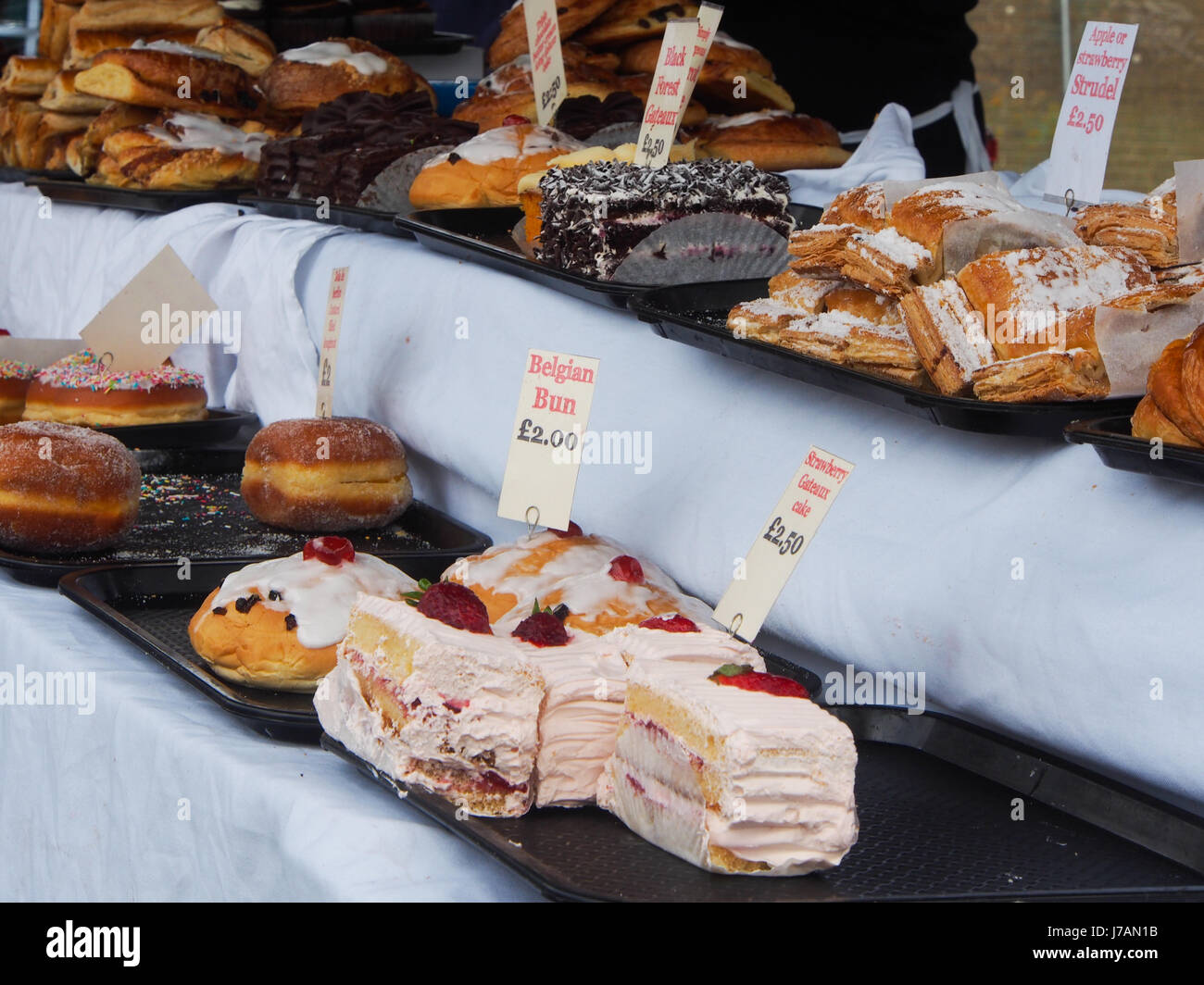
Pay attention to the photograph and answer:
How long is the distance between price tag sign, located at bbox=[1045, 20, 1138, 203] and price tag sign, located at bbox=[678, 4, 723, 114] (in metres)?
0.53

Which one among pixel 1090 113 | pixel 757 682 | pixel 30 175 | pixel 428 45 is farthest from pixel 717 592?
pixel 428 45

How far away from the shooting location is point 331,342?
7.95ft

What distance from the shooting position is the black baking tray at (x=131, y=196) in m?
3.25

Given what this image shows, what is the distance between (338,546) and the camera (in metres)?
1.69

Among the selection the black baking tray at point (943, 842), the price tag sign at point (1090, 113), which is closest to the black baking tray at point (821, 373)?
the black baking tray at point (943, 842)

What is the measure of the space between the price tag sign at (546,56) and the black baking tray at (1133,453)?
174 centimetres

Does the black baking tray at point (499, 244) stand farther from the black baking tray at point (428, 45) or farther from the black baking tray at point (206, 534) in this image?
the black baking tray at point (428, 45)

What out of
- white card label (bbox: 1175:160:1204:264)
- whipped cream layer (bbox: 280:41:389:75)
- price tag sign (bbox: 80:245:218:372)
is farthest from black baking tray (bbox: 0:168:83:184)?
white card label (bbox: 1175:160:1204:264)

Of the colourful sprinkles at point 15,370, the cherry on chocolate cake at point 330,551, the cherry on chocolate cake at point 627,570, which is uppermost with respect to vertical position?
the colourful sprinkles at point 15,370

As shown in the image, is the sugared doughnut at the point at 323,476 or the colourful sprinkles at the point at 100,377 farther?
the colourful sprinkles at the point at 100,377

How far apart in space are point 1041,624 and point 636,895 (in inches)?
17.7

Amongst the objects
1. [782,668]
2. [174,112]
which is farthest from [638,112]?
[782,668]

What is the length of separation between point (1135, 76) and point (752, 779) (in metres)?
6.32

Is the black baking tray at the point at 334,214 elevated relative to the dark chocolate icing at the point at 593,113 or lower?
lower
